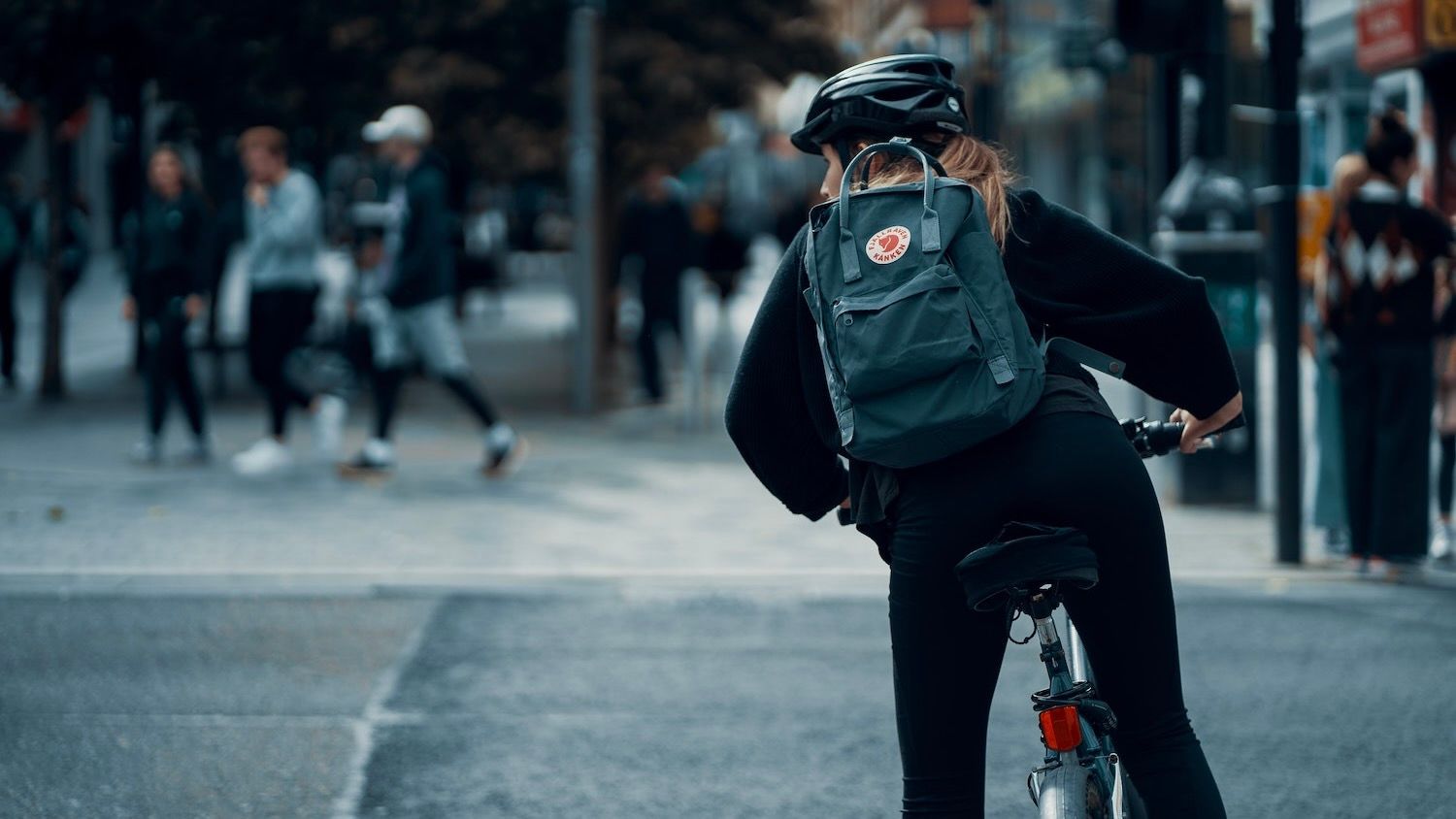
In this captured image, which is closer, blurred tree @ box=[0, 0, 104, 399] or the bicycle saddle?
the bicycle saddle

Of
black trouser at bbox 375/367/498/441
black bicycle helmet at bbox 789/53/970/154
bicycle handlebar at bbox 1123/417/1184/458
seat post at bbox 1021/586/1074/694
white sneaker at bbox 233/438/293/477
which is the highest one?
black bicycle helmet at bbox 789/53/970/154

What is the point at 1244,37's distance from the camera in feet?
84.9

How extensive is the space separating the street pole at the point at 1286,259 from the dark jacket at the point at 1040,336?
521 centimetres

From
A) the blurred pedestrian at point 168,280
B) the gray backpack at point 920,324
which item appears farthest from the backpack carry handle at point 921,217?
the blurred pedestrian at point 168,280

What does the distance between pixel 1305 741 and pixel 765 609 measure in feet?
8.18

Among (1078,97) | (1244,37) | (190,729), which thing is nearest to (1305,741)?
(190,729)

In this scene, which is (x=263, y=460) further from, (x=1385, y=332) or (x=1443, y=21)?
(x=1443, y=21)

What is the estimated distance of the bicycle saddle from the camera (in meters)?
2.96

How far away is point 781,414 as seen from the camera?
131 inches

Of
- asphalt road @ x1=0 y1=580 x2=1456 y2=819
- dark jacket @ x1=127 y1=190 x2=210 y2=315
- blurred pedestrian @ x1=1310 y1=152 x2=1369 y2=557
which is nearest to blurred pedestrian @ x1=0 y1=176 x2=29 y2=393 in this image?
dark jacket @ x1=127 y1=190 x2=210 y2=315

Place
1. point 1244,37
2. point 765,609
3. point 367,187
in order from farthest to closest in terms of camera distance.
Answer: point 1244,37 < point 367,187 < point 765,609

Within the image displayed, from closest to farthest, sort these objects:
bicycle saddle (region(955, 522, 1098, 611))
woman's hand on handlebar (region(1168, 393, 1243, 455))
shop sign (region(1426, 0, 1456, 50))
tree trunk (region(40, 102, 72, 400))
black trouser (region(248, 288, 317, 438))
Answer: bicycle saddle (region(955, 522, 1098, 611)), woman's hand on handlebar (region(1168, 393, 1243, 455)), black trouser (region(248, 288, 317, 438)), shop sign (region(1426, 0, 1456, 50)), tree trunk (region(40, 102, 72, 400))

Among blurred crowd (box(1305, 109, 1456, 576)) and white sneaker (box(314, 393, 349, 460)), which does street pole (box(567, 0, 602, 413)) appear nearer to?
white sneaker (box(314, 393, 349, 460))

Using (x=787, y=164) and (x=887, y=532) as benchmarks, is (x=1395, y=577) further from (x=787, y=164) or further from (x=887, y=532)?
(x=787, y=164)
